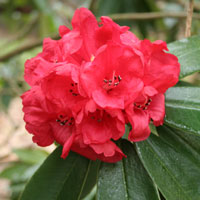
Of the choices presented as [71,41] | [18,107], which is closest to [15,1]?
[18,107]

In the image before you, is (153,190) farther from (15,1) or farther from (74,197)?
(15,1)

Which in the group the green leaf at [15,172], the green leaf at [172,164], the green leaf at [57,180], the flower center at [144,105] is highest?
the flower center at [144,105]

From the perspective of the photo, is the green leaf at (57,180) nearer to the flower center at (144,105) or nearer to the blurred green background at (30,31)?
the flower center at (144,105)

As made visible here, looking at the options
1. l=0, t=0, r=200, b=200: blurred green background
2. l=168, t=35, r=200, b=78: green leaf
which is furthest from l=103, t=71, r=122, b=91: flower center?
l=0, t=0, r=200, b=200: blurred green background

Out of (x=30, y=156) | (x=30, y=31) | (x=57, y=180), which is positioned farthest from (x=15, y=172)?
(x=30, y=31)

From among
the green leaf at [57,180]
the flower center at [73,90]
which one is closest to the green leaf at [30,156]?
the green leaf at [57,180]
